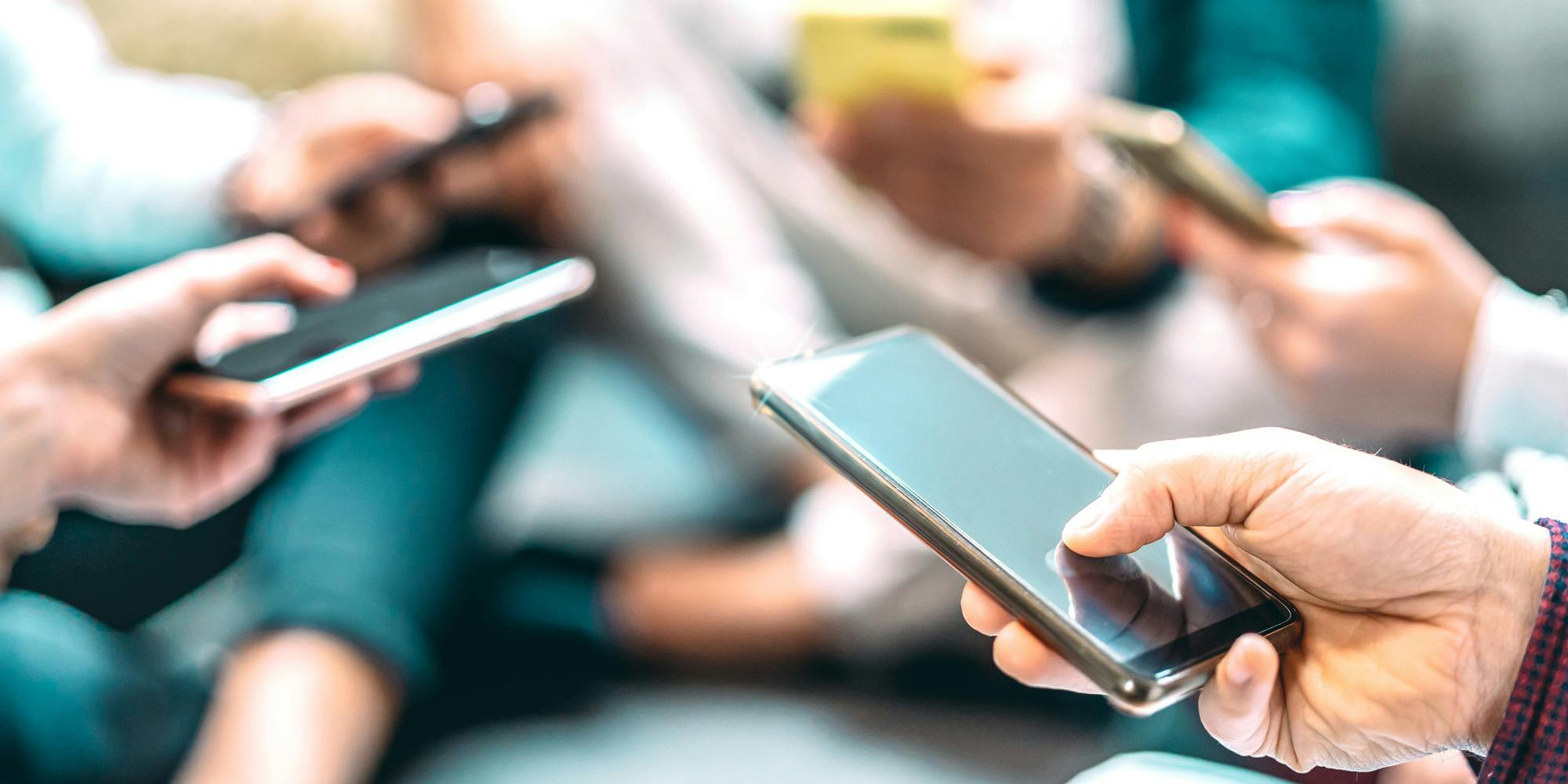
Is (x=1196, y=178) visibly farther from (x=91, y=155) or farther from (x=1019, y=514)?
(x=91, y=155)

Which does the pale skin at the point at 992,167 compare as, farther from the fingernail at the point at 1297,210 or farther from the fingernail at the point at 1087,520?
the fingernail at the point at 1087,520

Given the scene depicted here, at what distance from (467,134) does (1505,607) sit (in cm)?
58

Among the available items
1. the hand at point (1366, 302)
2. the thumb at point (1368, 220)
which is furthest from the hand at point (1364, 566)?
the thumb at point (1368, 220)

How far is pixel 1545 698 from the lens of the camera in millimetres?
291

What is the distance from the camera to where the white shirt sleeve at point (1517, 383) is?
0.39m

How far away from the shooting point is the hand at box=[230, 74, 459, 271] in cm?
61

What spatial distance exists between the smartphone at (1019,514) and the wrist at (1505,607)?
5 cm

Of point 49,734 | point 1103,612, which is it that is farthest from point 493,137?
point 1103,612

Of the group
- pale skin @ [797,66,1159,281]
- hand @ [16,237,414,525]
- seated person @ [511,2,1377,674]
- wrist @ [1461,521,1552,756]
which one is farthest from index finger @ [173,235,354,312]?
wrist @ [1461,521,1552,756]

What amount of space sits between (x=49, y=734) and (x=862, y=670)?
16.7 inches

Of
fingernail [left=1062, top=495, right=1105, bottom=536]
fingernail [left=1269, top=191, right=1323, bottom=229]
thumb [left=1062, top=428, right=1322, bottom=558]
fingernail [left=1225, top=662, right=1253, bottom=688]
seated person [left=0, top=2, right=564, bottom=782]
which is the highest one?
thumb [left=1062, top=428, right=1322, bottom=558]

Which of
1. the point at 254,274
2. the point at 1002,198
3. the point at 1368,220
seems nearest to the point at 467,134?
the point at 254,274

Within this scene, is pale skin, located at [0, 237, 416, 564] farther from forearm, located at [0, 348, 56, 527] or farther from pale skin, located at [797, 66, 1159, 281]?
pale skin, located at [797, 66, 1159, 281]

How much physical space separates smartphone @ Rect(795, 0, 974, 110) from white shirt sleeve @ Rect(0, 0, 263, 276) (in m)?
0.38
